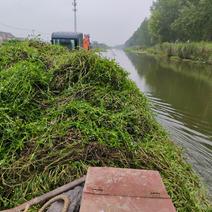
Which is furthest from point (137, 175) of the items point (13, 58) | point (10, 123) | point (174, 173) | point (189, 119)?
point (189, 119)

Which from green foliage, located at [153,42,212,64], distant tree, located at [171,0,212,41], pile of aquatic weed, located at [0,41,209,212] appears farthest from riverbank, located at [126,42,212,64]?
pile of aquatic weed, located at [0,41,209,212]

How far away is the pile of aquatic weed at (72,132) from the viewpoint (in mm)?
2195

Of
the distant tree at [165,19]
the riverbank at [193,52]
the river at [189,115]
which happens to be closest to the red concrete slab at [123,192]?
the river at [189,115]

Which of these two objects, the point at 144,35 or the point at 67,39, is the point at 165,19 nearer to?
the point at 144,35

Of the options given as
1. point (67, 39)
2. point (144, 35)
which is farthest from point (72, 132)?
point (144, 35)

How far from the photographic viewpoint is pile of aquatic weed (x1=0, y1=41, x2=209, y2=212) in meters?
2.20

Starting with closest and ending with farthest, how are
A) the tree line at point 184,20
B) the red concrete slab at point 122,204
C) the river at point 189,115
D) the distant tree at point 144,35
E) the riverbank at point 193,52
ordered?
1. the red concrete slab at point 122,204
2. the river at point 189,115
3. the riverbank at point 193,52
4. the tree line at point 184,20
5. the distant tree at point 144,35

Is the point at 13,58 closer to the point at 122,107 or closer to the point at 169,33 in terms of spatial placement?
the point at 122,107

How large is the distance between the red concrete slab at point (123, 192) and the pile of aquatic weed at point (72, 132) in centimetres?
59

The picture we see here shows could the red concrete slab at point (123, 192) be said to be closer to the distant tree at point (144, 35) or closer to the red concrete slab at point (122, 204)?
the red concrete slab at point (122, 204)

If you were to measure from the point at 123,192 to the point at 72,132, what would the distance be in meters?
1.08

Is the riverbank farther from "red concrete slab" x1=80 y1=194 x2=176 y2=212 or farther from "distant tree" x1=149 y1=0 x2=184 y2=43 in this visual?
"red concrete slab" x1=80 y1=194 x2=176 y2=212

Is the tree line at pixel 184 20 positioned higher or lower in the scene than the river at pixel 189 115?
higher

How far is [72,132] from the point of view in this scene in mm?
2451
